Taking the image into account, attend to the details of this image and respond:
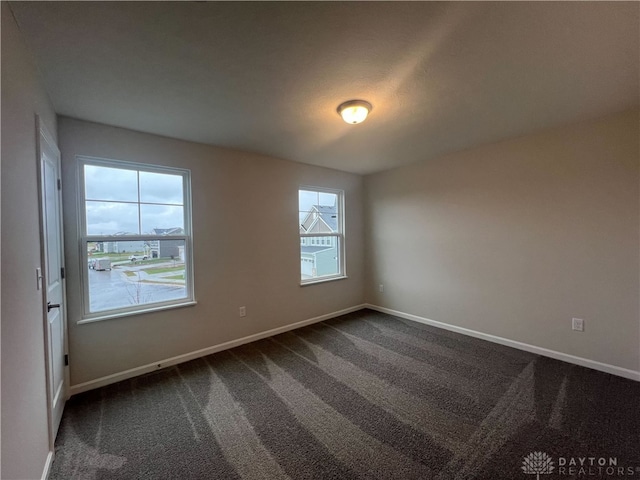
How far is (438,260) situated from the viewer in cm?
375

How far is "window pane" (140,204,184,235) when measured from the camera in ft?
8.89

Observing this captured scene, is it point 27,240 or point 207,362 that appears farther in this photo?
point 207,362

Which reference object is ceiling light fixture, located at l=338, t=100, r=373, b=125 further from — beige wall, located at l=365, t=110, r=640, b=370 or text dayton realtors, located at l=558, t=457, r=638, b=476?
text dayton realtors, located at l=558, t=457, r=638, b=476

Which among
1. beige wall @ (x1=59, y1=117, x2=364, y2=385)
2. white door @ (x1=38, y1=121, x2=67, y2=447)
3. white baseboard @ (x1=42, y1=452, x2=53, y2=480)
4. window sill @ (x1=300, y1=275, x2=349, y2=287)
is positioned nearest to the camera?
white baseboard @ (x1=42, y1=452, x2=53, y2=480)

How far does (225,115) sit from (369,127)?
4.37ft

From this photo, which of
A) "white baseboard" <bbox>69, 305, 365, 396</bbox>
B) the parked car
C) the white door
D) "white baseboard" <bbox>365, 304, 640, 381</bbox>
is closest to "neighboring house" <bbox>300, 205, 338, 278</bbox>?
"white baseboard" <bbox>69, 305, 365, 396</bbox>

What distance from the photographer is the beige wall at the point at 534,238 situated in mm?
2445

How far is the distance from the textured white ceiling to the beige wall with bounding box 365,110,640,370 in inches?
16.8

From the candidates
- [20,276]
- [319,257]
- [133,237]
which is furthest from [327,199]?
[20,276]

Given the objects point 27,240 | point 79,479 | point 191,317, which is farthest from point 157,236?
point 79,479

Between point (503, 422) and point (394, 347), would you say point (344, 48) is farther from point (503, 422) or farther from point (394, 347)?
point (394, 347)

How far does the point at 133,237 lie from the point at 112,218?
24 centimetres

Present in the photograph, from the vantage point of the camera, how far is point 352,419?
6.40ft

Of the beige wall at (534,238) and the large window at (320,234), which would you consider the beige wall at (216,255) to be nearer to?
the large window at (320,234)
